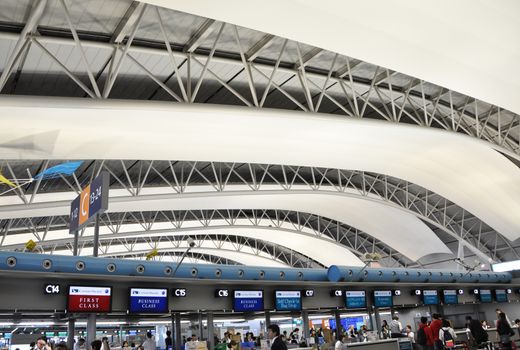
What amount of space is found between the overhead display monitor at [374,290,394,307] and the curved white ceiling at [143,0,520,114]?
9196 millimetres

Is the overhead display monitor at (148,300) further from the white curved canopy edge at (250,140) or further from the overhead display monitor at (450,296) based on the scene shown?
the overhead display monitor at (450,296)

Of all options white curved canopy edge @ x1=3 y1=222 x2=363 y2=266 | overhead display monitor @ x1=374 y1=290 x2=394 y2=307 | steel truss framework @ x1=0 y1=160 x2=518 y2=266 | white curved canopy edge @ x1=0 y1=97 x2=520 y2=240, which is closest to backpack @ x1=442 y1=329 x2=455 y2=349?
overhead display monitor @ x1=374 y1=290 x2=394 y2=307

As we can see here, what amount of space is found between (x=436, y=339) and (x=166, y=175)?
16.4 m

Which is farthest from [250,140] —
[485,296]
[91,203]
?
[485,296]

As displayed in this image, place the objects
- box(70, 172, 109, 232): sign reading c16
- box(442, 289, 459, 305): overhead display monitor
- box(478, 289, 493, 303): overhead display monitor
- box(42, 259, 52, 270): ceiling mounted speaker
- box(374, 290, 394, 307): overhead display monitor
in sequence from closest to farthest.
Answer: box(70, 172, 109, 232): sign reading c16 → box(42, 259, 52, 270): ceiling mounted speaker → box(374, 290, 394, 307): overhead display monitor → box(442, 289, 459, 305): overhead display monitor → box(478, 289, 493, 303): overhead display monitor

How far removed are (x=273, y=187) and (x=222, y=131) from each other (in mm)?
10679

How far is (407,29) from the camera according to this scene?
12.5 m

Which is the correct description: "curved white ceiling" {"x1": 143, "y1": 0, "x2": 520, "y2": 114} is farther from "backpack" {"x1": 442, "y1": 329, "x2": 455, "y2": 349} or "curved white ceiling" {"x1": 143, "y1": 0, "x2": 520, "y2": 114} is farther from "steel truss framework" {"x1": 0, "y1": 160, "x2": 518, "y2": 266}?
"steel truss framework" {"x1": 0, "y1": 160, "x2": 518, "y2": 266}

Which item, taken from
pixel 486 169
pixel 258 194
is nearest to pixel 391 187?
pixel 486 169

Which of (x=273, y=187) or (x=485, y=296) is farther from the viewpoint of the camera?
(x=273, y=187)

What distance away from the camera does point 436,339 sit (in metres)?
13.2

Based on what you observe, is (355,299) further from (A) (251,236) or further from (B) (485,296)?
(A) (251,236)

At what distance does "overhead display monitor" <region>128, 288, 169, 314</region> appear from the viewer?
42.2ft

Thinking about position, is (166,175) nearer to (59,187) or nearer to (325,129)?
(59,187)
